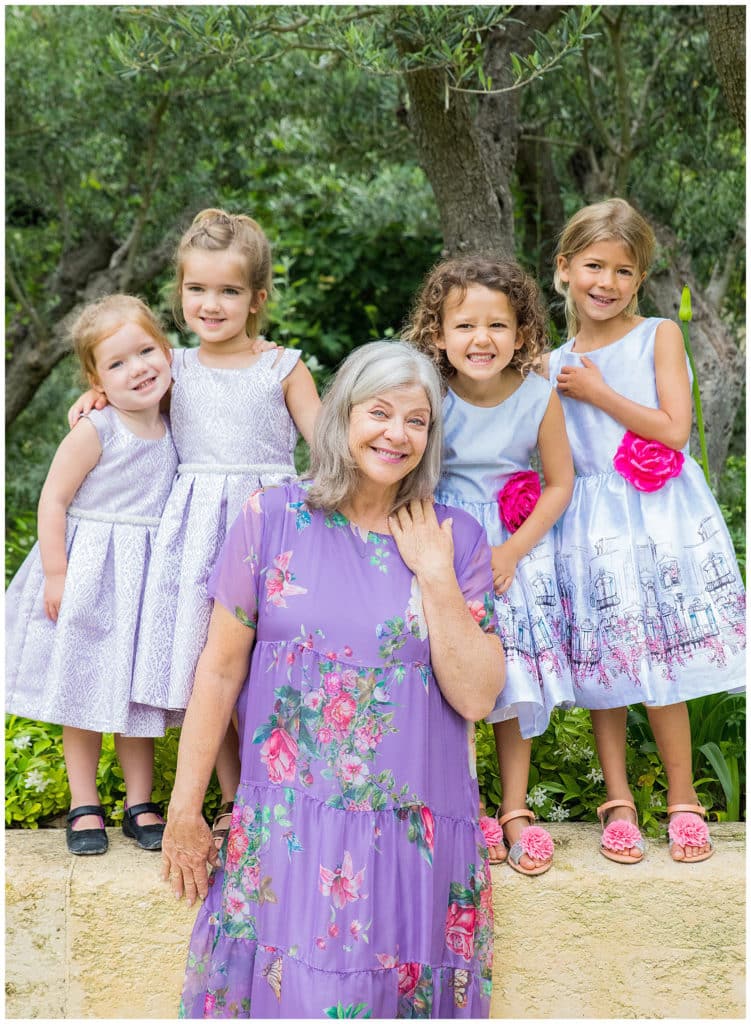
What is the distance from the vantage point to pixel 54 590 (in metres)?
2.54

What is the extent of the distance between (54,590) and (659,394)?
1.57 meters

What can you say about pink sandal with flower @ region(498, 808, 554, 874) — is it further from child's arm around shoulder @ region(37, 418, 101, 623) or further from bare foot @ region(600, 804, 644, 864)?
child's arm around shoulder @ region(37, 418, 101, 623)

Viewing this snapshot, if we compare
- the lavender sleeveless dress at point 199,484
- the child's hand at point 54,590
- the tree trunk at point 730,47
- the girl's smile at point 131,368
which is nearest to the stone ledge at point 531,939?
the lavender sleeveless dress at point 199,484

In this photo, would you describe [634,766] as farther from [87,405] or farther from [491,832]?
[87,405]

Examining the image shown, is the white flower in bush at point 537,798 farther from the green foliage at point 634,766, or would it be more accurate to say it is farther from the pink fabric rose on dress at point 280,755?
the pink fabric rose on dress at point 280,755

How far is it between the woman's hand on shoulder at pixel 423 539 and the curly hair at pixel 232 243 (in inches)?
29.5

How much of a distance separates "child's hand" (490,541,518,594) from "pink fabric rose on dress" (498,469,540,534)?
0.26 feet

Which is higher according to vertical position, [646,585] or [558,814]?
[646,585]

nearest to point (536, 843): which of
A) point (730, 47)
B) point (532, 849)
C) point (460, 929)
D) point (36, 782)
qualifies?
point (532, 849)

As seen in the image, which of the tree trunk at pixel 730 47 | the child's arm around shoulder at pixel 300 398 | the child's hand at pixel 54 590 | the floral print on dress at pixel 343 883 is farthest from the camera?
the tree trunk at pixel 730 47

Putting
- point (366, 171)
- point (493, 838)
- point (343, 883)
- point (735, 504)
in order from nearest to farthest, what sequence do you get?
1. point (343, 883)
2. point (493, 838)
3. point (735, 504)
4. point (366, 171)

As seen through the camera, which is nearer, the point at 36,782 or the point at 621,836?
the point at 621,836

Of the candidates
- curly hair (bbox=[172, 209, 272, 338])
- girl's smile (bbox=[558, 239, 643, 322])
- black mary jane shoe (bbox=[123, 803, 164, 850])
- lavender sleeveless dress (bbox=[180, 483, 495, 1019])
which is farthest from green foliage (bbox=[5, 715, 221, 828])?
girl's smile (bbox=[558, 239, 643, 322])

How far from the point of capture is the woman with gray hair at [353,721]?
2146 millimetres
